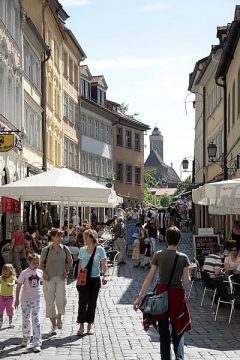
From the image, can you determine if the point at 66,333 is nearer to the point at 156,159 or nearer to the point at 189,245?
the point at 189,245

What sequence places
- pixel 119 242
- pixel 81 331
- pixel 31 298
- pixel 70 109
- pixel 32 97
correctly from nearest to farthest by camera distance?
pixel 31 298, pixel 81 331, pixel 119 242, pixel 32 97, pixel 70 109

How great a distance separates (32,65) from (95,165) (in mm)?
23107

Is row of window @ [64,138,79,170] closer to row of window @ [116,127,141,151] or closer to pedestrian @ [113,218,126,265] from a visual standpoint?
row of window @ [116,127,141,151]

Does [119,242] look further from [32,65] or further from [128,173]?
[128,173]

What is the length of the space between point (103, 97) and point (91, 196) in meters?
43.8

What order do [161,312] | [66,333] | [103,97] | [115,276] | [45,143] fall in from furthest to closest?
[103,97]
[45,143]
[115,276]
[66,333]
[161,312]

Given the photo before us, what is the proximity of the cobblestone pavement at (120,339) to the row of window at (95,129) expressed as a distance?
41167 mm

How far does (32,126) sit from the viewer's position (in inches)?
1396

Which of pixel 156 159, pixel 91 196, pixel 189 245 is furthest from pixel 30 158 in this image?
pixel 156 159

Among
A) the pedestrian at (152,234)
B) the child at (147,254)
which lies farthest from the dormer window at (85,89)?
the child at (147,254)

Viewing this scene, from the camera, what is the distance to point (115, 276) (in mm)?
21703

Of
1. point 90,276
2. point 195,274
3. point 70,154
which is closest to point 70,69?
point 70,154

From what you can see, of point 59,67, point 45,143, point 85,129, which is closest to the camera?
point 45,143

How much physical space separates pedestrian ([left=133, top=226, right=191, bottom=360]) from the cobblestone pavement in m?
1.34
